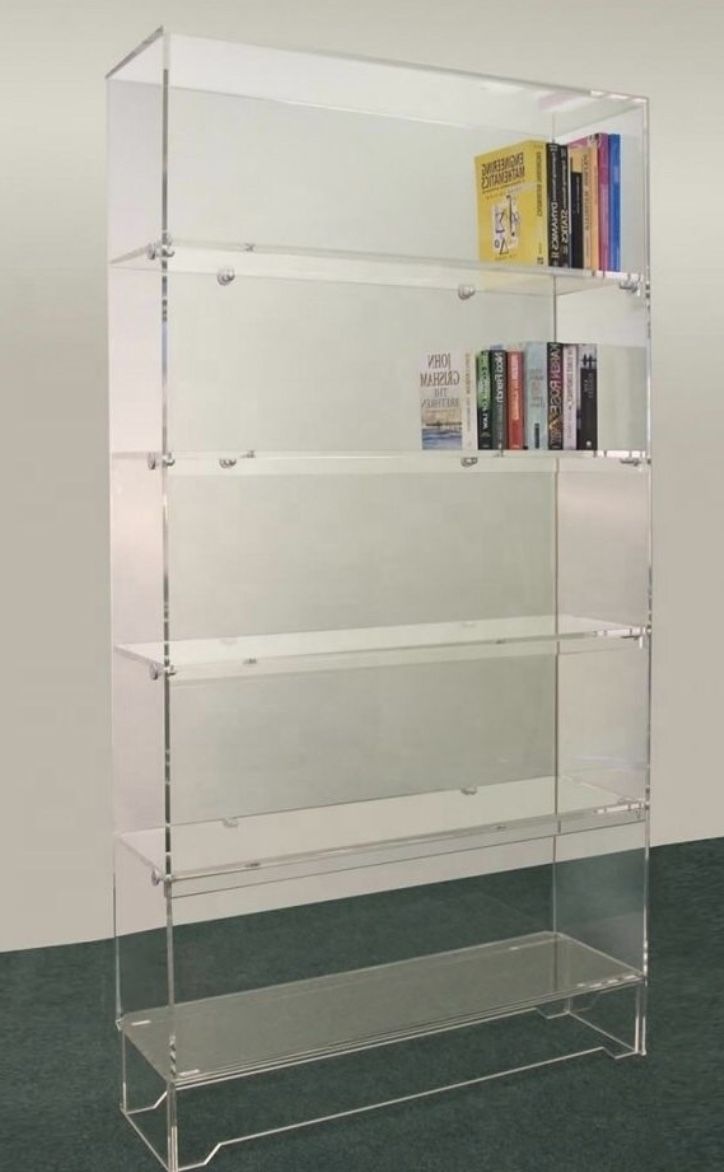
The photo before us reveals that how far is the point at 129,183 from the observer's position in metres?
2.75

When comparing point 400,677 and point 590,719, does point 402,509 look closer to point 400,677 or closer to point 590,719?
point 400,677

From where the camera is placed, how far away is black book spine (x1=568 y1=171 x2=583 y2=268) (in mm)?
3186

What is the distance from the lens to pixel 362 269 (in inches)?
120

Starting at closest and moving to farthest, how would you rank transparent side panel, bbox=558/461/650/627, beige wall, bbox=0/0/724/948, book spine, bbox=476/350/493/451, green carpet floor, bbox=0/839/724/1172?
green carpet floor, bbox=0/839/724/1172
book spine, bbox=476/350/493/451
transparent side panel, bbox=558/461/650/627
beige wall, bbox=0/0/724/948

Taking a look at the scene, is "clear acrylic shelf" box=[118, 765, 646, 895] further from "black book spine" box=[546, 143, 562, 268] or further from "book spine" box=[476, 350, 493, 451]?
"black book spine" box=[546, 143, 562, 268]

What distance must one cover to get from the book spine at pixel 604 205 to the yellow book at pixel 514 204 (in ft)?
0.45

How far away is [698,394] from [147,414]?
2.87 meters

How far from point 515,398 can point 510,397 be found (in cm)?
1

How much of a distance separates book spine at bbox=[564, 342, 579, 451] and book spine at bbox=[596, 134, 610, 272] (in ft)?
0.70

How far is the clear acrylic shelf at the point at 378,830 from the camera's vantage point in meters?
2.80

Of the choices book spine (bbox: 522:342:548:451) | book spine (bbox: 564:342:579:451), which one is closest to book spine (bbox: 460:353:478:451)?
book spine (bbox: 522:342:548:451)

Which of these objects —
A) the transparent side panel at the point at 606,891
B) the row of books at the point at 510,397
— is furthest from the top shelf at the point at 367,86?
the transparent side panel at the point at 606,891


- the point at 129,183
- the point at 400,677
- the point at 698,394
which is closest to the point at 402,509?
the point at 400,677

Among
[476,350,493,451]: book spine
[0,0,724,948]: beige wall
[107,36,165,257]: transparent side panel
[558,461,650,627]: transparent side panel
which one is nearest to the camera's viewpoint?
[107,36,165,257]: transparent side panel
